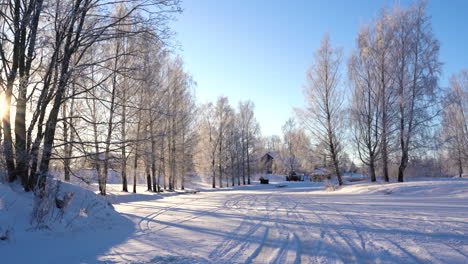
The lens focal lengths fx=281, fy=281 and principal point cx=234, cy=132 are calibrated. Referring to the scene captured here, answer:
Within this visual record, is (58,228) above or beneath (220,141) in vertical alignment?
beneath

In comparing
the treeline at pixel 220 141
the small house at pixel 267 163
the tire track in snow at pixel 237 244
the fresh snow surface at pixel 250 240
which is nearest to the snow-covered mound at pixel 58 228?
the fresh snow surface at pixel 250 240

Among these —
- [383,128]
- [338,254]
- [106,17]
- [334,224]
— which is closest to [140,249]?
[338,254]

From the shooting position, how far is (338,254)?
4.44m

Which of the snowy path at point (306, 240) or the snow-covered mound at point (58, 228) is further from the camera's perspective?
the snow-covered mound at point (58, 228)

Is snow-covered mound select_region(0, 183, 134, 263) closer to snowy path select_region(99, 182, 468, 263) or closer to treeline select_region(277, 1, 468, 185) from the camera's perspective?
snowy path select_region(99, 182, 468, 263)

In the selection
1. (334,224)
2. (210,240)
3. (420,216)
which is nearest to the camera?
(210,240)

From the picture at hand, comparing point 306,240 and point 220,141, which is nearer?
point 306,240

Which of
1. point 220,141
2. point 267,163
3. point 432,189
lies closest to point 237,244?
point 432,189

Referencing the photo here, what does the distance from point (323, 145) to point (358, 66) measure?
686 centimetres

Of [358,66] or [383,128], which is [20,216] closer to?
[383,128]

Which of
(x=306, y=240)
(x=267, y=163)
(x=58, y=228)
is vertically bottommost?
(x=306, y=240)

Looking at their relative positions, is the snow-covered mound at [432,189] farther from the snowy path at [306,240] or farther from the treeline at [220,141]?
the treeline at [220,141]

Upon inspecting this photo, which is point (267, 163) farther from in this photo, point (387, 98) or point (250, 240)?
point (250, 240)

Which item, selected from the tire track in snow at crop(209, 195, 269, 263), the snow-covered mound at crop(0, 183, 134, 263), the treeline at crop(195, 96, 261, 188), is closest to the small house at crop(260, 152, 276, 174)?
the treeline at crop(195, 96, 261, 188)
